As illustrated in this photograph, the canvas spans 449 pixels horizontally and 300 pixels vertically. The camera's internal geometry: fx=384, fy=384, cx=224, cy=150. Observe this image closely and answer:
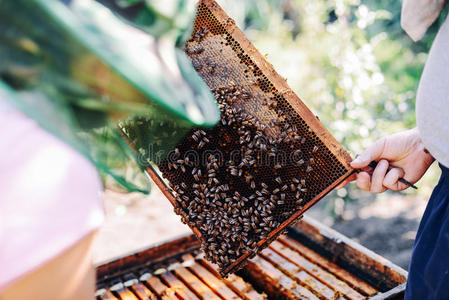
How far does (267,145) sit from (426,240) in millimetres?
1041

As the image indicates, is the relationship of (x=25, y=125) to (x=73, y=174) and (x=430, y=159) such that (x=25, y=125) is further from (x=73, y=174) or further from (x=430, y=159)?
(x=430, y=159)

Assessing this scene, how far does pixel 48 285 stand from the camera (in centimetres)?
95

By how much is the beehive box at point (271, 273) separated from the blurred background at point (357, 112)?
1.25 m

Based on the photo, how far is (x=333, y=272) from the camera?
3123mm

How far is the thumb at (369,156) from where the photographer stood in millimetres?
2168

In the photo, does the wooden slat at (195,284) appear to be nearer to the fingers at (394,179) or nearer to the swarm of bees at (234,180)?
the swarm of bees at (234,180)

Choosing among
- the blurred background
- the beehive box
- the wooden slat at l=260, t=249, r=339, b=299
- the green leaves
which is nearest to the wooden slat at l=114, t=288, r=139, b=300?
the beehive box

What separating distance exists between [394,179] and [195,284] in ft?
5.67

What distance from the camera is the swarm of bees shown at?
2367 mm

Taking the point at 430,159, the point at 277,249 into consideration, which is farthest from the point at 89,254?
the point at 277,249

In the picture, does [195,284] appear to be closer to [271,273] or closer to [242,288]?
[242,288]

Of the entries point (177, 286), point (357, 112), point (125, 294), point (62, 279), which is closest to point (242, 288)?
point (177, 286)

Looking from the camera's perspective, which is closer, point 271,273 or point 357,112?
point 271,273

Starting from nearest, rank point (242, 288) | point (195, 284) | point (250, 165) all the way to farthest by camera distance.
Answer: point (250, 165), point (242, 288), point (195, 284)
